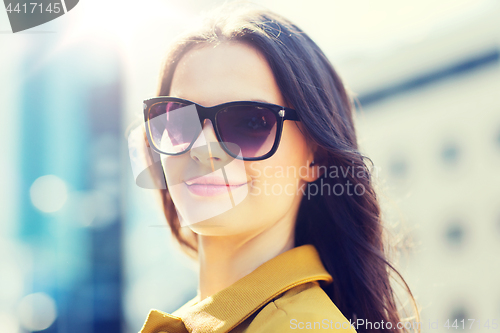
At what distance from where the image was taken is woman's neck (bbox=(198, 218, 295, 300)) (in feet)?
3.90

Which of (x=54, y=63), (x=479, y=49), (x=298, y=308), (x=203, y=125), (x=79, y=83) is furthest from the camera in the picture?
(x=479, y=49)

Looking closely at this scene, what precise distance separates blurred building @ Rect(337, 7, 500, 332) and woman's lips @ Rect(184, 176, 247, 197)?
61.6ft

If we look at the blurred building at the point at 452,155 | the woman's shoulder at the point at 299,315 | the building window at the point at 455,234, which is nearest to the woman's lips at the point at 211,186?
the woman's shoulder at the point at 299,315

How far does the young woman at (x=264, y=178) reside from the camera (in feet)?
3.36

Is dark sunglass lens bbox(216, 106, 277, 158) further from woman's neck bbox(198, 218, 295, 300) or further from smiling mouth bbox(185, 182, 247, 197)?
woman's neck bbox(198, 218, 295, 300)

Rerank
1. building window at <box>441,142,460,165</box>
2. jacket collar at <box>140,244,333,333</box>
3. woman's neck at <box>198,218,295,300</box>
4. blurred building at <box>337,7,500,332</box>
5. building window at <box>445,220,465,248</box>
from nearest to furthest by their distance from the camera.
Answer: jacket collar at <box>140,244,333,333</box> < woman's neck at <box>198,218,295,300</box> < blurred building at <box>337,7,500,332</box> < building window at <box>445,220,465,248</box> < building window at <box>441,142,460,165</box>

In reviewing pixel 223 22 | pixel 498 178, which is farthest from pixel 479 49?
pixel 223 22

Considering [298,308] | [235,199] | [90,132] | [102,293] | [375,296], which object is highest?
[90,132]

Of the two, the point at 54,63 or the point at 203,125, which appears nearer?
the point at 203,125

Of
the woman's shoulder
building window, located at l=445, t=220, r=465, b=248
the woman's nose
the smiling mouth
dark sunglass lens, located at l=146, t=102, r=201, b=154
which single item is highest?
dark sunglass lens, located at l=146, t=102, r=201, b=154

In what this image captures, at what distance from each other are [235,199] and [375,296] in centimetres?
64

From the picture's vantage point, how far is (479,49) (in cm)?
1830

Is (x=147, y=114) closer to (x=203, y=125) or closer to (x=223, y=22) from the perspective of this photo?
(x=203, y=125)

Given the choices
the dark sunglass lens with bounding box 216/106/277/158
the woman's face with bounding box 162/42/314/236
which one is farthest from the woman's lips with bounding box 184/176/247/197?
the dark sunglass lens with bounding box 216/106/277/158
